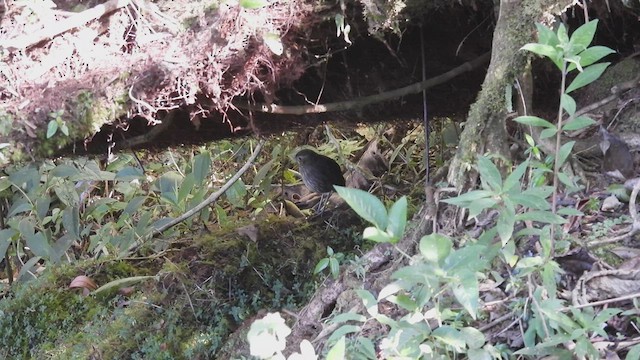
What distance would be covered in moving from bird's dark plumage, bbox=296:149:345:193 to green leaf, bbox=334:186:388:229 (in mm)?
2697

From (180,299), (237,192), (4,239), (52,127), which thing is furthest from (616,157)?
(4,239)

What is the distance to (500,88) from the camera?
2070 millimetres

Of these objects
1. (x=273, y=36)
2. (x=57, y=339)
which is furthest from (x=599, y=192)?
(x=57, y=339)

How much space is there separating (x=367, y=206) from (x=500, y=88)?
3.03 ft

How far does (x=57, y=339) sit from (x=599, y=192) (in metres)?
3.01

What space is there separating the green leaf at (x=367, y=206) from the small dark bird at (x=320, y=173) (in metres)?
2.70

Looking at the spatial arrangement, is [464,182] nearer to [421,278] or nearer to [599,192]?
[599,192]

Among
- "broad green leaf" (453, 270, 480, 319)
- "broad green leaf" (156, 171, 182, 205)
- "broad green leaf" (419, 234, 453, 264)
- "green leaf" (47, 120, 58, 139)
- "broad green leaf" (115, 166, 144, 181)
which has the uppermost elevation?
"green leaf" (47, 120, 58, 139)

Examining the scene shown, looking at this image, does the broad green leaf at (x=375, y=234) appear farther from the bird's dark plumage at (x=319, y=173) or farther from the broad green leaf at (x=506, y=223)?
the bird's dark plumage at (x=319, y=173)

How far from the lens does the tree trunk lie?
2037 millimetres

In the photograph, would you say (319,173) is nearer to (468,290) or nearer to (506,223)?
(506,223)

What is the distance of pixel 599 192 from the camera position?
1.93 metres

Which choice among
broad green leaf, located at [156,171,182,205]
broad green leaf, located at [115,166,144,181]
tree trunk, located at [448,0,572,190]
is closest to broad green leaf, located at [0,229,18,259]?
broad green leaf, located at [115,166,144,181]

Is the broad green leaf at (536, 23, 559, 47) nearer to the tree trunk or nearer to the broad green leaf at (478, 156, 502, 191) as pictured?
the broad green leaf at (478, 156, 502, 191)
